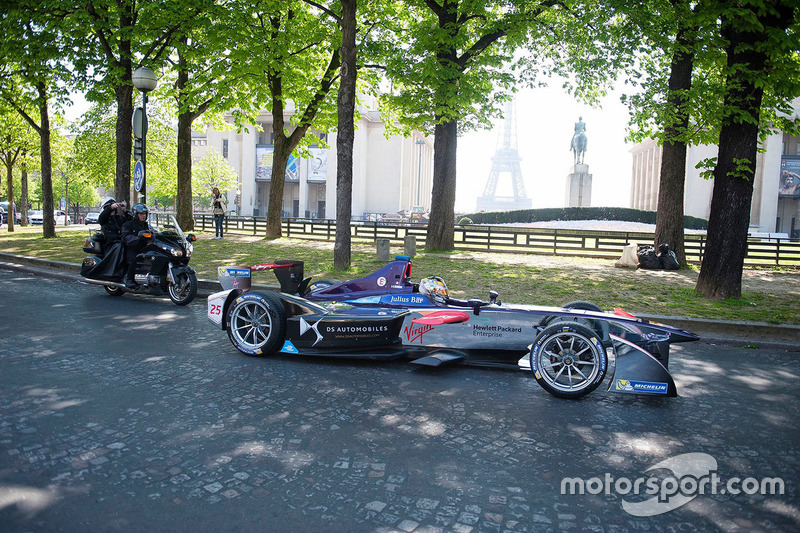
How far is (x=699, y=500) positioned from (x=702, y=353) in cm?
496

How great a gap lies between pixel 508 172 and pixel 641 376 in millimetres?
149618

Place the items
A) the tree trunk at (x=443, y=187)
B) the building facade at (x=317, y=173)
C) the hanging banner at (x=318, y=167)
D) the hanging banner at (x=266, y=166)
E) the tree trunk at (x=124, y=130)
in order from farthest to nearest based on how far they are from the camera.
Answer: the hanging banner at (x=266, y=166)
the building facade at (x=317, y=173)
the hanging banner at (x=318, y=167)
the tree trunk at (x=443, y=187)
the tree trunk at (x=124, y=130)

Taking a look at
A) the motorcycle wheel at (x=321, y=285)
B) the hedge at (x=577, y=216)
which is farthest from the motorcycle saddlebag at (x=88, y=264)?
the hedge at (x=577, y=216)

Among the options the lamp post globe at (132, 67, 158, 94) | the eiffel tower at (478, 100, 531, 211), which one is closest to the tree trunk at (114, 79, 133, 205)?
the lamp post globe at (132, 67, 158, 94)

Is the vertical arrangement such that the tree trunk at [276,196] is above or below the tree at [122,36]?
below

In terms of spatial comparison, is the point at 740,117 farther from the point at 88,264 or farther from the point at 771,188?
the point at 771,188

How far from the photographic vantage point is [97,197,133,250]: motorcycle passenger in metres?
11.7

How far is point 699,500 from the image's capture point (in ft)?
12.0

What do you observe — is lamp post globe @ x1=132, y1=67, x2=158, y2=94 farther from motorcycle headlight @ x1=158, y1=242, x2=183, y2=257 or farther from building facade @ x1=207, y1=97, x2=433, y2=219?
building facade @ x1=207, y1=97, x2=433, y2=219

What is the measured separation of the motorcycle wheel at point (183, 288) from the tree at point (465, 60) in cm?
955

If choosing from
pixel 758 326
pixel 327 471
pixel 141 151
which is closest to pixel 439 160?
pixel 141 151

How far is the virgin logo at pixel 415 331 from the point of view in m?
6.56

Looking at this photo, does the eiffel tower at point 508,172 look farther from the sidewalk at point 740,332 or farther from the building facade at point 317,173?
the sidewalk at point 740,332
